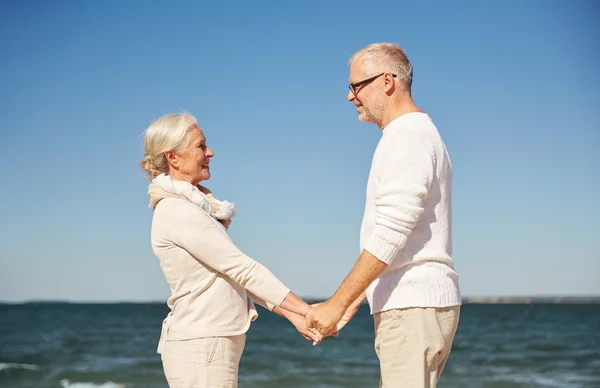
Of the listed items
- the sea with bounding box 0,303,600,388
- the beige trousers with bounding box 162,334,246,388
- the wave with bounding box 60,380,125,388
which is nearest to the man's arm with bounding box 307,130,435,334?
the beige trousers with bounding box 162,334,246,388

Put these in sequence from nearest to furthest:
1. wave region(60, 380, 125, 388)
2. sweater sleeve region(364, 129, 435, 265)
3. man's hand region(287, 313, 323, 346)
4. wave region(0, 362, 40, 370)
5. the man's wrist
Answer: sweater sleeve region(364, 129, 435, 265), the man's wrist, man's hand region(287, 313, 323, 346), wave region(60, 380, 125, 388), wave region(0, 362, 40, 370)

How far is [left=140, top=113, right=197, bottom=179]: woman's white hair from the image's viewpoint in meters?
3.42

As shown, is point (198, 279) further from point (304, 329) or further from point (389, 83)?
point (389, 83)

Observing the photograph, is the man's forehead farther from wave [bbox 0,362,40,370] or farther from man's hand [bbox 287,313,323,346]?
wave [bbox 0,362,40,370]

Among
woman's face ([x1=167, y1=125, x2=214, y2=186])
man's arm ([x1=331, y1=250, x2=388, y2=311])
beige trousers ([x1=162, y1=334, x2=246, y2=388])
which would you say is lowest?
beige trousers ([x1=162, y1=334, x2=246, y2=388])

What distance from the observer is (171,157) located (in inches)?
136

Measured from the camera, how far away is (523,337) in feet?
86.4

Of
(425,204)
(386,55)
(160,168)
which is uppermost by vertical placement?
(386,55)

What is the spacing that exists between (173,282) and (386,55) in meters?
1.39

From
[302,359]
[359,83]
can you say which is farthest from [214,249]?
[302,359]

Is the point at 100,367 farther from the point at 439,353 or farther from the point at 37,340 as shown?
the point at 439,353

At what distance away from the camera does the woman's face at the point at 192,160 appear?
3.45m

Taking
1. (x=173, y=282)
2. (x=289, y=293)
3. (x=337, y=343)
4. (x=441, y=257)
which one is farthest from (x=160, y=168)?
(x=337, y=343)

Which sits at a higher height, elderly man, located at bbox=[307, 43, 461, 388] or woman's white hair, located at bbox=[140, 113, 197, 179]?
woman's white hair, located at bbox=[140, 113, 197, 179]
